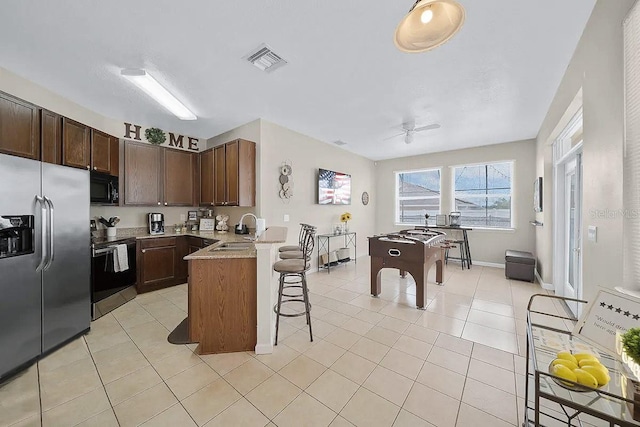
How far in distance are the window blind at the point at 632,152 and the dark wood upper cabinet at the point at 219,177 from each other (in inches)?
167

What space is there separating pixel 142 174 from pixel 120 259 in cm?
146

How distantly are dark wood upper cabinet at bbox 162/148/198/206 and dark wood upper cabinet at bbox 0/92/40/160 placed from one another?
1823mm

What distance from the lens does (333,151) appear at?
18.1 feet

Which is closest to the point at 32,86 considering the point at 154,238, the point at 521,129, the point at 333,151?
the point at 154,238

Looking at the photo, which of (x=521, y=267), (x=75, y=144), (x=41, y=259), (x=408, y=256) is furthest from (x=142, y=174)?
(x=521, y=267)

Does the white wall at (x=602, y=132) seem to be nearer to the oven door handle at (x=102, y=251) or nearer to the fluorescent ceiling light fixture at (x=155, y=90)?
the fluorescent ceiling light fixture at (x=155, y=90)

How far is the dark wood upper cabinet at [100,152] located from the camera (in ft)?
9.91

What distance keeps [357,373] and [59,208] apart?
3134 millimetres

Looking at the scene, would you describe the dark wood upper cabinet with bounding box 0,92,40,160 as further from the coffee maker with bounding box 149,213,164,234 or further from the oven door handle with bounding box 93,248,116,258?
the coffee maker with bounding box 149,213,164,234

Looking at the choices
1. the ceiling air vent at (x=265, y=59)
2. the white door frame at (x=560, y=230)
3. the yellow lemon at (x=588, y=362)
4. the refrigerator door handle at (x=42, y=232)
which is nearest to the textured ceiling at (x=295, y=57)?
the ceiling air vent at (x=265, y=59)

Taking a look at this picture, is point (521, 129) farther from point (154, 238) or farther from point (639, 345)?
point (154, 238)

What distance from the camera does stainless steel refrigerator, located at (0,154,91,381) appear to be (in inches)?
72.1

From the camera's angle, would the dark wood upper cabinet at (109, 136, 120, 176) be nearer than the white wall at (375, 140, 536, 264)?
Yes

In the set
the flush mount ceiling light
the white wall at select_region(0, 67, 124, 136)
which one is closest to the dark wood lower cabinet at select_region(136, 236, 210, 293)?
the white wall at select_region(0, 67, 124, 136)
